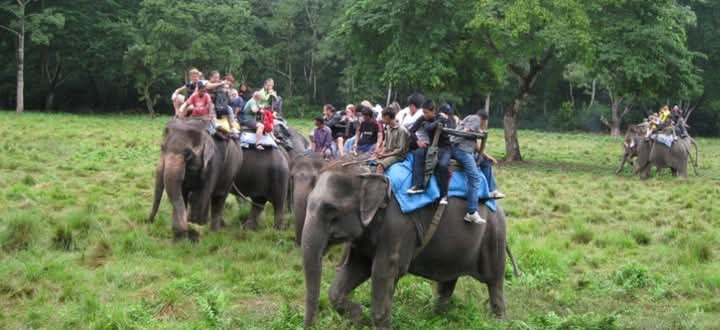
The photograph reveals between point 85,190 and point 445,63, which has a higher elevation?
point 445,63

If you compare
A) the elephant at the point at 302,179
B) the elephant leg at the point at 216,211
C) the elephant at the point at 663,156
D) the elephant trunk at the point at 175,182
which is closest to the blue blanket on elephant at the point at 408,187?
the elephant at the point at 302,179

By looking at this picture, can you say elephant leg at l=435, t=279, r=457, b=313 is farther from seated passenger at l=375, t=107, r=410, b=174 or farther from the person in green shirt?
the person in green shirt

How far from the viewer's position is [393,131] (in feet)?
25.3

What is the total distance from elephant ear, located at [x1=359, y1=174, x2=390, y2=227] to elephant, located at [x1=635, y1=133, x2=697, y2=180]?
17.8m

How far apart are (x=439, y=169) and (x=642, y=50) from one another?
60.9 ft

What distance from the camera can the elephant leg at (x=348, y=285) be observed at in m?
6.99

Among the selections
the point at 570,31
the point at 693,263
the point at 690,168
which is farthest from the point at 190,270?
the point at 690,168

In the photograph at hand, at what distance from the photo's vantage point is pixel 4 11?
49469mm

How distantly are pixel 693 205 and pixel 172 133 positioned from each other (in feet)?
36.8

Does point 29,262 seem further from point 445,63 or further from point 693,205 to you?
point 445,63

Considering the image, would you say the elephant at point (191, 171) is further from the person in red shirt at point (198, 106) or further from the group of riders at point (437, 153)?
the group of riders at point (437, 153)

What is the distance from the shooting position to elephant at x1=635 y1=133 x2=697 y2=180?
75.1ft

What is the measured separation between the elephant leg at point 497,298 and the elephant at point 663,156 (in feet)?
53.7

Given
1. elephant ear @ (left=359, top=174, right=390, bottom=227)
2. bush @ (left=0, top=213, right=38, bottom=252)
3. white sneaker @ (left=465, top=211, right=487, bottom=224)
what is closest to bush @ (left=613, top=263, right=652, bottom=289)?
white sneaker @ (left=465, top=211, right=487, bottom=224)
